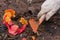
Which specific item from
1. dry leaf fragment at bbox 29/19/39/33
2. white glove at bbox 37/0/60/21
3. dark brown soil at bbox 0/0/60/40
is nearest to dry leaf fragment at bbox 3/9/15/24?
dark brown soil at bbox 0/0/60/40

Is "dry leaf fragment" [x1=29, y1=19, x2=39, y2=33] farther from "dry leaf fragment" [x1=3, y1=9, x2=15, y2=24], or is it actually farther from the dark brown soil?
"dry leaf fragment" [x1=3, y1=9, x2=15, y2=24]

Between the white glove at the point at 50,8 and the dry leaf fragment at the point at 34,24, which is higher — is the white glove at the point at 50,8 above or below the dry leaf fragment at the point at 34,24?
above

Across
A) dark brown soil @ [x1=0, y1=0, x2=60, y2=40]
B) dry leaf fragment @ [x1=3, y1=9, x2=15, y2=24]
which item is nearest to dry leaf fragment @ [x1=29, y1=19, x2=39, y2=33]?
dark brown soil @ [x1=0, y1=0, x2=60, y2=40]

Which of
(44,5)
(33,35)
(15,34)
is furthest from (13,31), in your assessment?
(44,5)

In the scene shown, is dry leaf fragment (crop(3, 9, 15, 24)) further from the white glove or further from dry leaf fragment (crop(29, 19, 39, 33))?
the white glove

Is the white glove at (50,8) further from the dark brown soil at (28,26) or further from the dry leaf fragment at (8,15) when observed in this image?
the dry leaf fragment at (8,15)

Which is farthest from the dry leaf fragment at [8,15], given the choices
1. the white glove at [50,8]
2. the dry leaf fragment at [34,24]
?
the white glove at [50,8]

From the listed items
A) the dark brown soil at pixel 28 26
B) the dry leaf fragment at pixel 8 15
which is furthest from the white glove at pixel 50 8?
the dry leaf fragment at pixel 8 15

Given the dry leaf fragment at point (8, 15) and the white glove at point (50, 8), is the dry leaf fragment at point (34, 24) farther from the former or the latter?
the dry leaf fragment at point (8, 15)

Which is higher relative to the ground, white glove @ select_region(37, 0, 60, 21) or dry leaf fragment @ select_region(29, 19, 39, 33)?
white glove @ select_region(37, 0, 60, 21)
